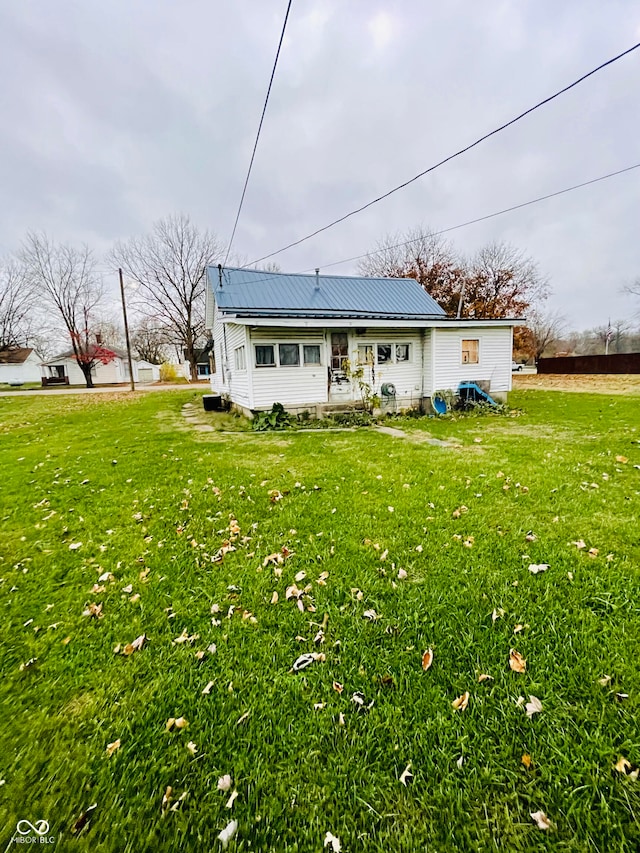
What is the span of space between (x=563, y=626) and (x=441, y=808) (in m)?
1.46

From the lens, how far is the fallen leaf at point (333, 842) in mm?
1302

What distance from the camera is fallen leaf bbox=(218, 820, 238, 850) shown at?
4.40ft

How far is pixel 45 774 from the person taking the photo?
5.24ft

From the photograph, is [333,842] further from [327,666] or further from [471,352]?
[471,352]

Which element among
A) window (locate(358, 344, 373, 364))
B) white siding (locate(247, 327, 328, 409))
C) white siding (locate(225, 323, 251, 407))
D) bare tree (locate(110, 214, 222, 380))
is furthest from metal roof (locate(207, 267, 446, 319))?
bare tree (locate(110, 214, 222, 380))

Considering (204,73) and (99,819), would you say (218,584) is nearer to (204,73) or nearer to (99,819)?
(99,819)

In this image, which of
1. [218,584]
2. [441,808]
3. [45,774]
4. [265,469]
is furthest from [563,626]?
[265,469]

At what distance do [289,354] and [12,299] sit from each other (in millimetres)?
30964

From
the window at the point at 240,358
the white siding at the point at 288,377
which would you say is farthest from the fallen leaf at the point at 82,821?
the window at the point at 240,358

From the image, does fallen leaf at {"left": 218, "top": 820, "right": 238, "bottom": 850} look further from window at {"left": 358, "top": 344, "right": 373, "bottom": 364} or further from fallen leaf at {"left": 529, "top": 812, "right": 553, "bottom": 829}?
window at {"left": 358, "top": 344, "right": 373, "bottom": 364}

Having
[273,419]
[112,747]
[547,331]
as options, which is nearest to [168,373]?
[273,419]

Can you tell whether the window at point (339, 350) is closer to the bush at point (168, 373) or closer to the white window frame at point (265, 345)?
the white window frame at point (265, 345)

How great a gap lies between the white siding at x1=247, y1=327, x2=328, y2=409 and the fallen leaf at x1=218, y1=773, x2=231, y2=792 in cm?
952

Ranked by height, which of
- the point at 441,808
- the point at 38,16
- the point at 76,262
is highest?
the point at 76,262
